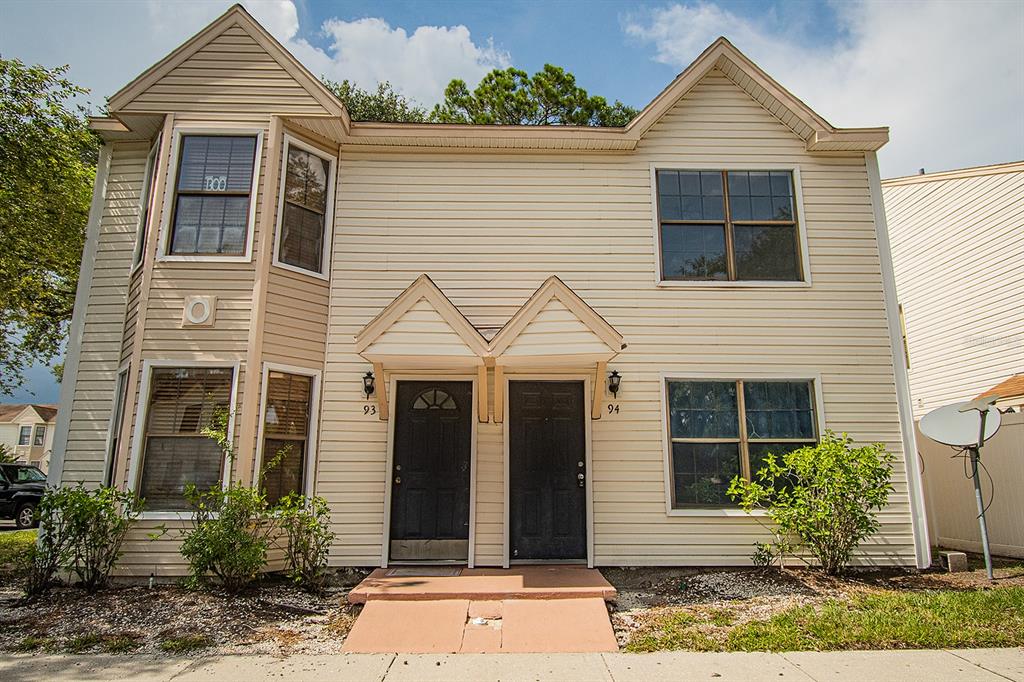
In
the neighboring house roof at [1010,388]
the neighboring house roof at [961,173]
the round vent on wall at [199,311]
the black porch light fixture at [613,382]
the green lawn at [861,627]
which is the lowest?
the green lawn at [861,627]

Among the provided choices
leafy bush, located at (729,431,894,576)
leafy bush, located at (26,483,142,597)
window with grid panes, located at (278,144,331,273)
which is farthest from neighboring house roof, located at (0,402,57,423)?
leafy bush, located at (729,431,894,576)

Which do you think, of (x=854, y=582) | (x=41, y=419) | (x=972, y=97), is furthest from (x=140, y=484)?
(x=41, y=419)

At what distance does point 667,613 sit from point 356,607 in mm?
3088

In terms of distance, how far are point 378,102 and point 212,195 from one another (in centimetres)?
1470

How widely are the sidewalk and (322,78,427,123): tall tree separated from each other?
61.0ft

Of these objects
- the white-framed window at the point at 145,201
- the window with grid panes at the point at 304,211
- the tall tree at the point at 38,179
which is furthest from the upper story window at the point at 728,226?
the tall tree at the point at 38,179

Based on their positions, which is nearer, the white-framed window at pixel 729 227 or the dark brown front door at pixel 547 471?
the dark brown front door at pixel 547 471

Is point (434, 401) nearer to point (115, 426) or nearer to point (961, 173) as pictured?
point (115, 426)

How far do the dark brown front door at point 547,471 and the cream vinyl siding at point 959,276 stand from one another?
385 inches

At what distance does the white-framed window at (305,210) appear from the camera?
7605 mm

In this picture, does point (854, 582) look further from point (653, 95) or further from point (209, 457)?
point (209, 457)

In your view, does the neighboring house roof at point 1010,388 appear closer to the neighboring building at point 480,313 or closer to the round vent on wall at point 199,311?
the neighboring building at point 480,313

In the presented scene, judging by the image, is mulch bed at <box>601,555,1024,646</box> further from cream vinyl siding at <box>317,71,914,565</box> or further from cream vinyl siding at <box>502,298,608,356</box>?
cream vinyl siding at <box>502,298,608,356</box>

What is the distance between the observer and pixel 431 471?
7434mm
